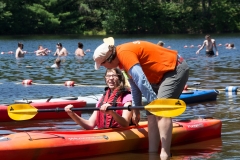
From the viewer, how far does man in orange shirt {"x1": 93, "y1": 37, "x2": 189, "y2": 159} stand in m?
6.60

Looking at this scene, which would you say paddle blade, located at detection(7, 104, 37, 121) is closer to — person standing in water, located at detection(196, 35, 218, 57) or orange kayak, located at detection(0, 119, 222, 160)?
orange kayak, located at detection(0, 119, 222, 160)

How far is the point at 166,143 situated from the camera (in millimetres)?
7012

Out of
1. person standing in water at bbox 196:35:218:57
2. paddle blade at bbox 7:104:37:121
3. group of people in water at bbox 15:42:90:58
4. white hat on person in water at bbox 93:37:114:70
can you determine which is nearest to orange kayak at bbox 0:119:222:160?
paddle blade at bbox 7:104:37:121

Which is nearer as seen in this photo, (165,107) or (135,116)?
(165,107)

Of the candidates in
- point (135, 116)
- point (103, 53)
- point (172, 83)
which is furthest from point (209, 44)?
point (103, 53)

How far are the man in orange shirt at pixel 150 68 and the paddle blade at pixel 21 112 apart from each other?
1405mm

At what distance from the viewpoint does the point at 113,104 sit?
7.58 metres

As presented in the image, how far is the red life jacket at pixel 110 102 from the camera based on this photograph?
7617 millimetres

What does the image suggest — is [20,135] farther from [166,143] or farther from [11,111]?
[166,143]

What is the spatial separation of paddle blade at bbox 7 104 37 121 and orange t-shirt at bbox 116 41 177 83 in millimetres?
1626

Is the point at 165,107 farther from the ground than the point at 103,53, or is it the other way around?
the point at 103,53

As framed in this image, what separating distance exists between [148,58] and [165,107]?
1.88 feet

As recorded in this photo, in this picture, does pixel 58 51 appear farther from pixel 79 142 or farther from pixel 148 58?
pixel 148 58

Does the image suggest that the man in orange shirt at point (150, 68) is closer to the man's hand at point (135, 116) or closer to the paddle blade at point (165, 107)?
the paddle blade at point (165, 107)
